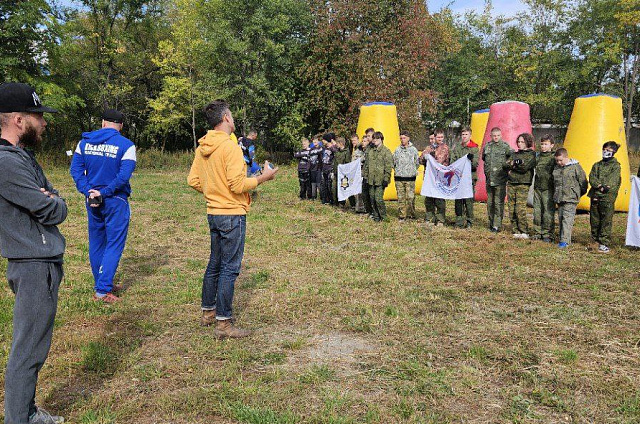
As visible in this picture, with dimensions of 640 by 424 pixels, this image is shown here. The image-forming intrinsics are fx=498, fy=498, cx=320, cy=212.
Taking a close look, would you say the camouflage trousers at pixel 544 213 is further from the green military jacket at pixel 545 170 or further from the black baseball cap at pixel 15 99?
the black baseball cap at pixel 15 99

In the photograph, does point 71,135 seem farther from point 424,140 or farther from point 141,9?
point 424,140

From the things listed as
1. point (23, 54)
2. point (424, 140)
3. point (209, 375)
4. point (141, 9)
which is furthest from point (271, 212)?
point (424, 140)

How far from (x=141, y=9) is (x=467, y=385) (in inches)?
1370

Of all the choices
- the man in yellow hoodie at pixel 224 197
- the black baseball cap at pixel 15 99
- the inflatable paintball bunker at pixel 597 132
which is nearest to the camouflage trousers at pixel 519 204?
the inflatable paintball bunker at pixel 597 132

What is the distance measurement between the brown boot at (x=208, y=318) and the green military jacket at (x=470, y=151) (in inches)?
282

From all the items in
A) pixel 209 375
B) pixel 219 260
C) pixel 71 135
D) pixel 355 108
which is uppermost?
pixel 355 108

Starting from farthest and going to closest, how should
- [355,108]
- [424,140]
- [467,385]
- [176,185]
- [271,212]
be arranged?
[424,140] < [355,108] < [176,185] < [271,212] < [467,385]

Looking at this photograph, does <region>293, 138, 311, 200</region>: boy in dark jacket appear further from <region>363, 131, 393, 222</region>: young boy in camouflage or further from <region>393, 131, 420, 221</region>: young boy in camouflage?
<region>393, 131, 420, 221</region>: young boy in camouflage

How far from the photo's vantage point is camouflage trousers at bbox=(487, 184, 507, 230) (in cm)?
977

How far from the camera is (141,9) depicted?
32688mm

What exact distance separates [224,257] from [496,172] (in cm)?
681

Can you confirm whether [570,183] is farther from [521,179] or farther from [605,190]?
[521,179]

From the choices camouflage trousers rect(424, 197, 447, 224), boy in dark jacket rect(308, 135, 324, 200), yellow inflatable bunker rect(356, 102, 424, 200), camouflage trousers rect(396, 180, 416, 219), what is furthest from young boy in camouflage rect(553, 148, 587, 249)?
boy in dark jacket rect(308, 135, 324, 200)

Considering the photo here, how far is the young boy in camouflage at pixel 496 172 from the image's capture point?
9.63 metres
